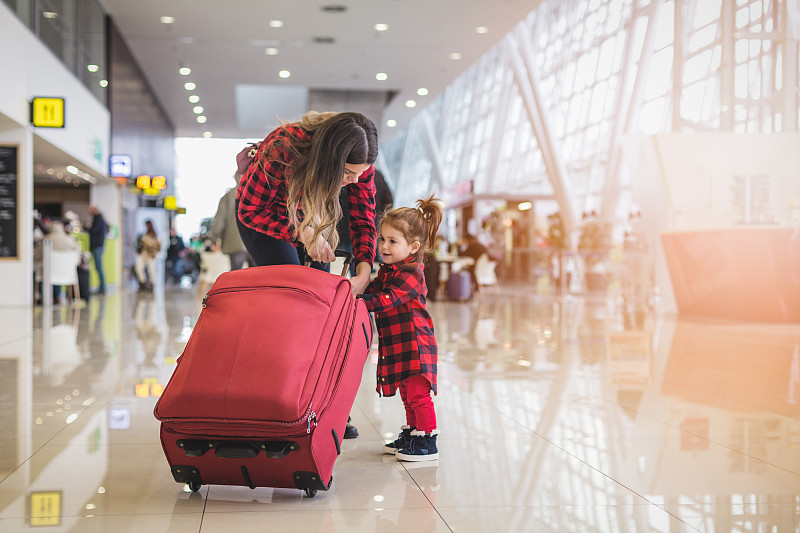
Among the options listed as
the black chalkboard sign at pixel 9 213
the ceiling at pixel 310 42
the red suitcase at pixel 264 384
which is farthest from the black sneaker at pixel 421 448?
the ceiling at pixel 310 42

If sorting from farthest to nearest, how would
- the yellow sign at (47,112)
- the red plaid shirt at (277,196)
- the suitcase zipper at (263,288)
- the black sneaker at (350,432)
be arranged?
the yellow sign at (47,112), the black sneaker at (350,432), the red plaid shirt at (277,196), the suitcase zipper at (263,288)

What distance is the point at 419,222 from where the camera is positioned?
2730 mm

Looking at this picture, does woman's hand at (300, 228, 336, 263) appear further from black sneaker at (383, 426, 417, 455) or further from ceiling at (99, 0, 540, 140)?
ceiling at (99, 0, 540, 140)

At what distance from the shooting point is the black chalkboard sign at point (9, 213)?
11.0m

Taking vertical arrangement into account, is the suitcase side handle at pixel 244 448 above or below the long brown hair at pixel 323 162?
below

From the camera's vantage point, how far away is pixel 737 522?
1.98 m

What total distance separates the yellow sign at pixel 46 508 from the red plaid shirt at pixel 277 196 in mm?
989

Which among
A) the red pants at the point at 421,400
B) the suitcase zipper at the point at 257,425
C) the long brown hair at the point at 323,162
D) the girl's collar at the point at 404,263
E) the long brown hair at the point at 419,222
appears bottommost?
the red pants at the point at 421,400

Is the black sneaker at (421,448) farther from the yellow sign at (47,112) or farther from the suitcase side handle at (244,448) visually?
the yellow sign at (47,112)

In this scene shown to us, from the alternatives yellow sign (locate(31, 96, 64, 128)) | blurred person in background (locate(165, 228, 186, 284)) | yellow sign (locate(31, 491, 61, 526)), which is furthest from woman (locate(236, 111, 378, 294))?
blurred person in background (locate(165, 228, 186, 284))

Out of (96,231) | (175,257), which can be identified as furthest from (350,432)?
(175,257)

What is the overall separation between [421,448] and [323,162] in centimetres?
104

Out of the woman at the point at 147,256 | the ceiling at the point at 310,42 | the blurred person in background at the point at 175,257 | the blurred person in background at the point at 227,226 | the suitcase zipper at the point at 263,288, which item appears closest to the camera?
the suitcase zipper at the point at 263,288

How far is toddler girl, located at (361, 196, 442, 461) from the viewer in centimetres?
265
